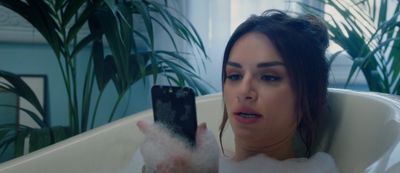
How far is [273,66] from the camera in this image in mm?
548

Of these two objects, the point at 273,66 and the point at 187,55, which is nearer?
the point at 273,66

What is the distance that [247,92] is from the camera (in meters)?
0.54

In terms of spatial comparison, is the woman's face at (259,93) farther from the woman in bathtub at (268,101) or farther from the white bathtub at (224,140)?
the white bathtub at (224,140)

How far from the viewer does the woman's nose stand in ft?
1.77

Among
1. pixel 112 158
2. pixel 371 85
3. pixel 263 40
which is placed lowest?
pixel 112 158

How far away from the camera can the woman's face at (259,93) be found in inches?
21.4

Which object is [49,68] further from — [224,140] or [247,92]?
[247,92]

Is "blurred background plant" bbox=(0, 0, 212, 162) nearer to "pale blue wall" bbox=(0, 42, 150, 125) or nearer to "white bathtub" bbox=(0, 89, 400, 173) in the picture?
"white bathtub" bbox=(0, 89, 400, 173)

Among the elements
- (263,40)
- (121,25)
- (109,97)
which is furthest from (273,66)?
(109,97)

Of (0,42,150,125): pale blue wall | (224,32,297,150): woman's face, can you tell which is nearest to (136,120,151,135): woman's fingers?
(224,32,297,150): woman's face

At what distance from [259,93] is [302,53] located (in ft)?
0.27

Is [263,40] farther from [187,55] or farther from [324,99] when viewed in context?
[187,55]

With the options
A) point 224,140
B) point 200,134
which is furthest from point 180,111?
point 224,140

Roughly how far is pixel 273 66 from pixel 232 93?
7 centimetres
